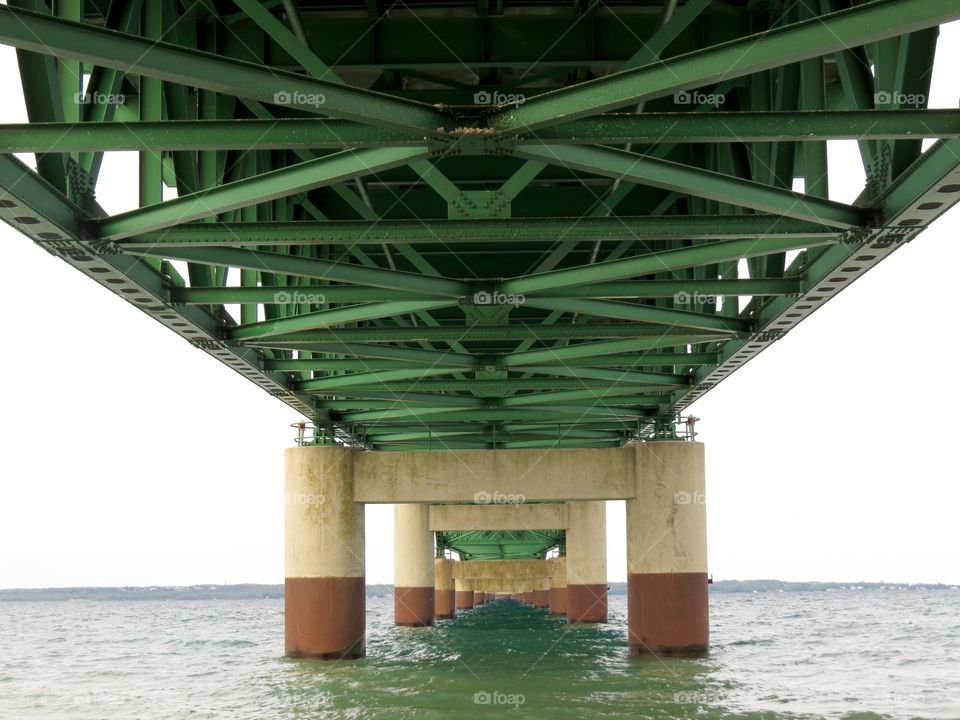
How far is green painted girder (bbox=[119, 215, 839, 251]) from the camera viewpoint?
15453 millimetres

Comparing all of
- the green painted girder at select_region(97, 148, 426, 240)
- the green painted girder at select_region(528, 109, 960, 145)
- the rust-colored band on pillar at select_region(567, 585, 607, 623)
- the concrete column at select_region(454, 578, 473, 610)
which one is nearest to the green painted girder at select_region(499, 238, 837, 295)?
the green painted girder at select_region(528, 109, 960, 145)

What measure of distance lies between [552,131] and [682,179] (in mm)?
2285

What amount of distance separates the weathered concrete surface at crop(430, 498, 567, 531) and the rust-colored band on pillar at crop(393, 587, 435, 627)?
10.8 ft

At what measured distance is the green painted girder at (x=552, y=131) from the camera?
460 inches

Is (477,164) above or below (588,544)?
above

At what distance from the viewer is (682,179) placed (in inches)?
537

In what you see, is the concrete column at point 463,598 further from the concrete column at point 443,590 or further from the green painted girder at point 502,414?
the green painted girder at point 502,414

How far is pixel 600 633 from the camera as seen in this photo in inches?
2108

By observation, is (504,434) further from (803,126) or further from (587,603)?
(803,126)
